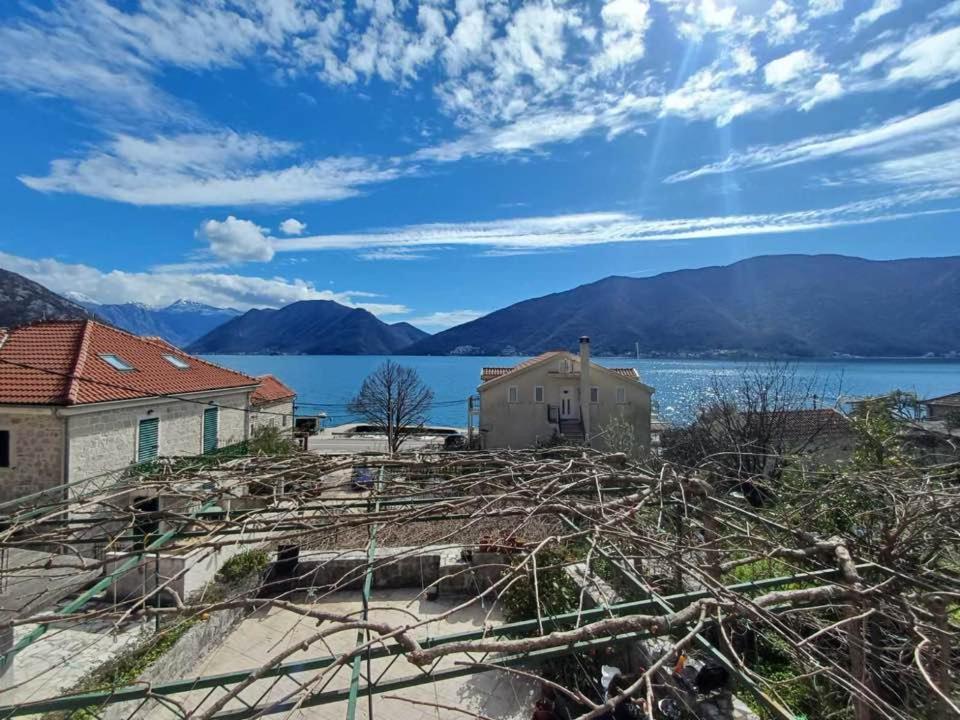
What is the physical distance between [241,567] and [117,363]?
8359 mm

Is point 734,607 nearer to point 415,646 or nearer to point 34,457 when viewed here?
point 415,646

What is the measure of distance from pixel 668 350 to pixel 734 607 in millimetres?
153183

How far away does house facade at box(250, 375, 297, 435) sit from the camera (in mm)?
19984

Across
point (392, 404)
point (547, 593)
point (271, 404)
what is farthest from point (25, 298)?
point (547, 593)

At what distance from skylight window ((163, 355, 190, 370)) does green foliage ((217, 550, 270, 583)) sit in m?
9.54

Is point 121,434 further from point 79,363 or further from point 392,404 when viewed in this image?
point 392,404

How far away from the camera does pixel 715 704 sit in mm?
4254

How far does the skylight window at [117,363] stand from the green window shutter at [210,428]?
242 cm

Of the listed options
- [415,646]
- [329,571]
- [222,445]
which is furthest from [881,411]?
[222,445]

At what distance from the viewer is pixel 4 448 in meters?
10.4

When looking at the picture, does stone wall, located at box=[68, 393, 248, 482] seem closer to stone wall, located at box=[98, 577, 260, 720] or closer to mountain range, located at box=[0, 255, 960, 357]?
stone wall, located at box=[98, 577, 260, 720]

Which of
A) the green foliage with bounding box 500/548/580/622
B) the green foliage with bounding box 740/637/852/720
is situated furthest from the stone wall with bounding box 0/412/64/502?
the green foliage with bounding box 740/637/852/720

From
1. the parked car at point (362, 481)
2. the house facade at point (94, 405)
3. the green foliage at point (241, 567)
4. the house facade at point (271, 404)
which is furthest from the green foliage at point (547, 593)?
the house facade at point (271, 404)

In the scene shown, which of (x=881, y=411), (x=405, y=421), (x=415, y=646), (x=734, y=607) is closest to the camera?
(x=415, y=646)
